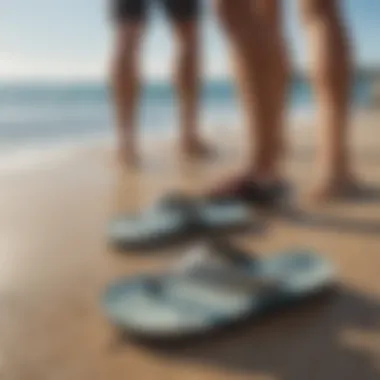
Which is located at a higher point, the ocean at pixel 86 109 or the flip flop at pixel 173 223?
the flip flop at pixel 173 223

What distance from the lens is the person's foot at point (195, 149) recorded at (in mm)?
2379

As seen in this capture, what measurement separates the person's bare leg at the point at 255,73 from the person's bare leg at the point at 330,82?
0.09 metres

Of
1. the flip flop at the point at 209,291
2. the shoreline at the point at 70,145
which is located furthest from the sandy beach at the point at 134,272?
the shoreline at the point at 70,145

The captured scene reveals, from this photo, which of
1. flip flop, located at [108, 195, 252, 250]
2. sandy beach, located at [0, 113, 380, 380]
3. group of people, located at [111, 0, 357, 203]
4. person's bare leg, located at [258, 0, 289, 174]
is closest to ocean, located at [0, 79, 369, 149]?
person's bare leg, located at [258, 0, 289, 174]

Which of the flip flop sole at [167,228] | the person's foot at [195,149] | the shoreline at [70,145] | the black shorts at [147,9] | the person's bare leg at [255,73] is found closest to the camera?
the flip flop sole at [167,228]

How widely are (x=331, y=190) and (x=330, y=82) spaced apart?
0.73 ft

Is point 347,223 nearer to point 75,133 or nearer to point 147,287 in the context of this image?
point 147,287

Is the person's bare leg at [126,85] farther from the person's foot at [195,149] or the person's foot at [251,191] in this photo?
the person's foot at [251,191]

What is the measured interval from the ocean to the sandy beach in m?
0.72

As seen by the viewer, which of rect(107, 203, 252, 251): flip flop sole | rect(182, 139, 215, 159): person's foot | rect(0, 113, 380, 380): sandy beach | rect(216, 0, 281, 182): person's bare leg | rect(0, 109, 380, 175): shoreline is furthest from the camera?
rect(0, 109, 380, 175): shoreline

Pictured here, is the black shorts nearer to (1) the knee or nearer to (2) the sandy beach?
(2) the sandy beach

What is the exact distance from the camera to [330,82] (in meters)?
1.57

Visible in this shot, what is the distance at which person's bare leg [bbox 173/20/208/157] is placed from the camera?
226 centimetres

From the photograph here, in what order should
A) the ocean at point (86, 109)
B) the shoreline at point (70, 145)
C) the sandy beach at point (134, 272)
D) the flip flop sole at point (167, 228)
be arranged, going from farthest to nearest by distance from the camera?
1. the ocean at point (86, 109)
2. the shoreline at point (70, 145)
3. the flip flop sole at point (167, 228)
4. the sandy beach at point (134, 272)
